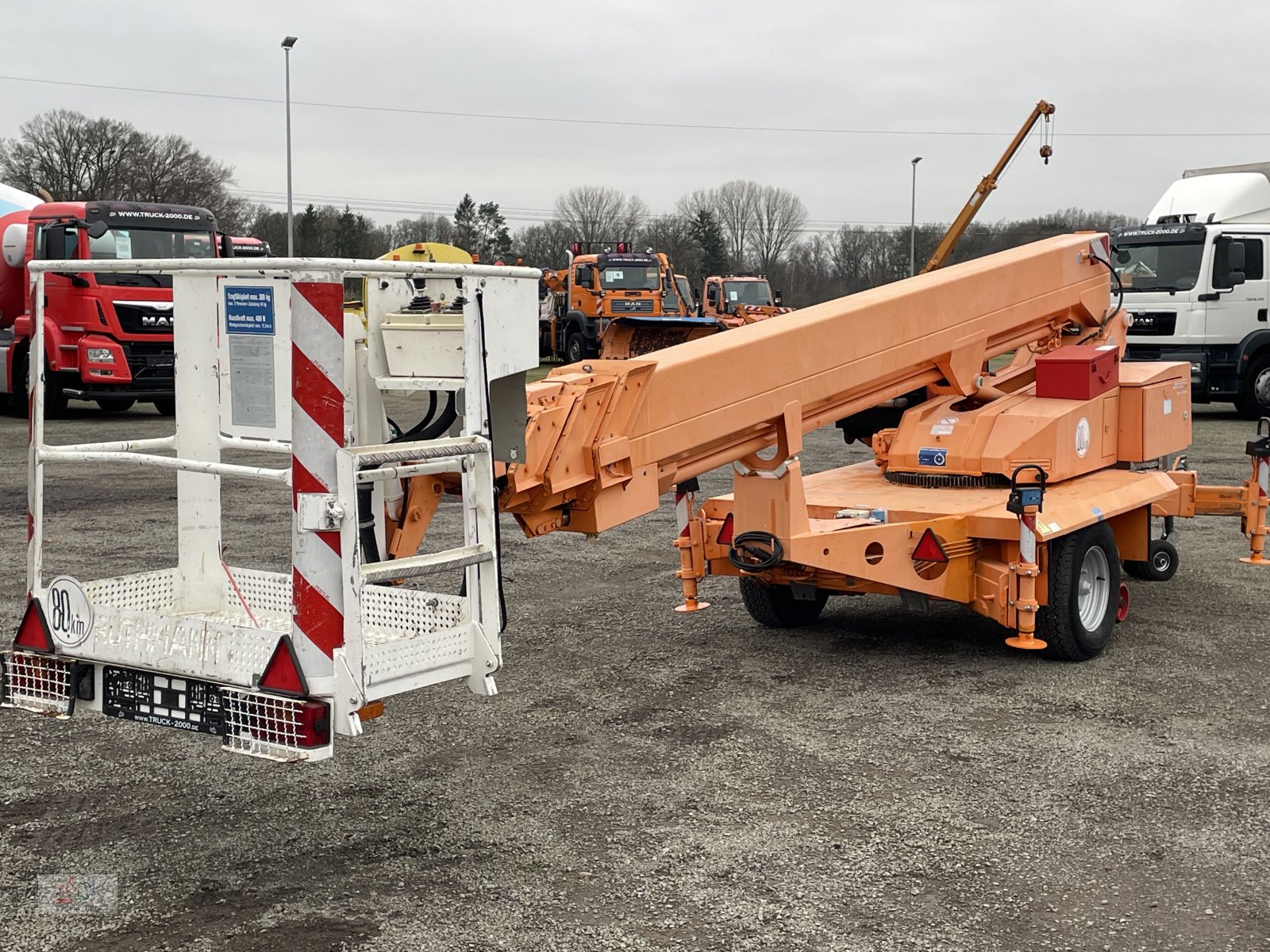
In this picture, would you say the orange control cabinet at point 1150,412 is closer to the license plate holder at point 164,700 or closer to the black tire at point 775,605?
the black tire at point 775,605

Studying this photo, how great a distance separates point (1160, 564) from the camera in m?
8.80

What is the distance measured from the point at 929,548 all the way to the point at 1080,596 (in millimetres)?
1066

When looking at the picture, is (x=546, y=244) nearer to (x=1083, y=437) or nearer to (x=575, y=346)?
(x=575, y=346)

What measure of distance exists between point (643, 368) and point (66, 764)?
8.91ft

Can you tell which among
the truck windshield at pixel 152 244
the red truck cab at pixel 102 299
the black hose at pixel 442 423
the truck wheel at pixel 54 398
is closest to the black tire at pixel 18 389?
the red truck cab at pixel 102 299

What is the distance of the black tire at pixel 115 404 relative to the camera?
19.1 metres

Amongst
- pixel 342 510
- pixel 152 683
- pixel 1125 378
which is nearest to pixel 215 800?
pixel 152 683

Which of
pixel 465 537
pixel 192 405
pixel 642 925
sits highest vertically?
pixel 192 405

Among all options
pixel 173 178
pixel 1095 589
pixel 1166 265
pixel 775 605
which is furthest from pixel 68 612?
pixel 173 178

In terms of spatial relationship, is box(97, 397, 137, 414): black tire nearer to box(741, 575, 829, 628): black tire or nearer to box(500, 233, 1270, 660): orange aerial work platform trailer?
box(741, 575, 829, 628): black tire

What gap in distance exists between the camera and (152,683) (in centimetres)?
420

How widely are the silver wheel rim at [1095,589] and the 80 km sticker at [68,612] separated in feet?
15.8

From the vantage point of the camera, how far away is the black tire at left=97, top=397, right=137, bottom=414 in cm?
1914

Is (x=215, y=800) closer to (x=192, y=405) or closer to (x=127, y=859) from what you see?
(x=127, y=859)
